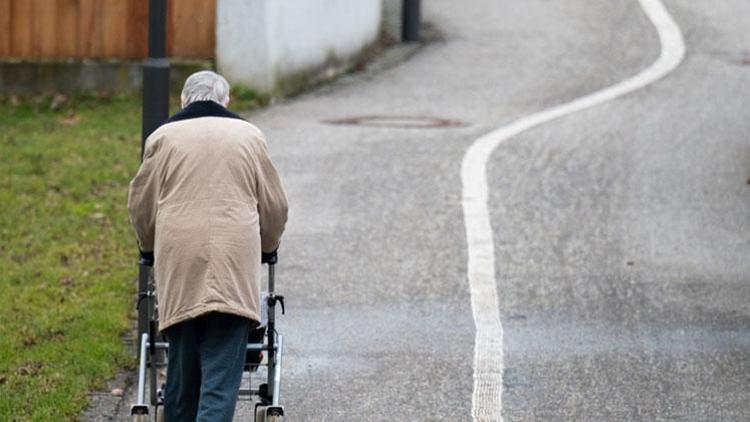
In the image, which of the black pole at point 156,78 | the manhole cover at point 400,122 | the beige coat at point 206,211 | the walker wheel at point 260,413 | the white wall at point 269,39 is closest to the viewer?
the beige coat at point 206,211

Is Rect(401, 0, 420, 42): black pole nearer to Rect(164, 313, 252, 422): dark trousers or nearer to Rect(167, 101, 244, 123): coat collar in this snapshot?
Rect(167, 101, 244, 123): coat collar

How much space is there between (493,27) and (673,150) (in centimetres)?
822

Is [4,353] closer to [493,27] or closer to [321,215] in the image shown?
[321,215]

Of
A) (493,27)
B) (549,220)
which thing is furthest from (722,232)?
(493,27)

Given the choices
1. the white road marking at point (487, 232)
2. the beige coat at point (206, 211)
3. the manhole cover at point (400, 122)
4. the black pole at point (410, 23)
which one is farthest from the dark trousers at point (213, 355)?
the black pole at point (410, 23)

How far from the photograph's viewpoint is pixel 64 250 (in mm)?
11094

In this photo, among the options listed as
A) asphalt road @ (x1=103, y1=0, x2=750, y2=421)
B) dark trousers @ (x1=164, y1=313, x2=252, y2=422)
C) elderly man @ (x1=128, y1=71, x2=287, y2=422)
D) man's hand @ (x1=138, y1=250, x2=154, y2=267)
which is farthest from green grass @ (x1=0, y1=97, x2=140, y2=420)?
elderly man @ (x1=128, y1=71, x2=287, y2=422)

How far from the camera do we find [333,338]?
9.24 meters

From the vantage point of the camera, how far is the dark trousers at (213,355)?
6223mm

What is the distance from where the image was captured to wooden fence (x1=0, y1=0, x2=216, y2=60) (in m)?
17.4

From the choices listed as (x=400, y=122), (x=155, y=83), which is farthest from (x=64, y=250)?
(x=400, y=122)

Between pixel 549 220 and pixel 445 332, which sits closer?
pixel 445 332

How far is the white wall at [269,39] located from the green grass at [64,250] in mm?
509

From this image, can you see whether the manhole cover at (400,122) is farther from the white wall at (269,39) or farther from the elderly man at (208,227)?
the elderly man at (208,227)
